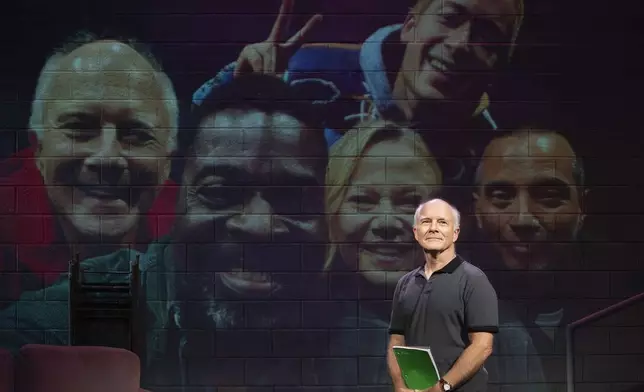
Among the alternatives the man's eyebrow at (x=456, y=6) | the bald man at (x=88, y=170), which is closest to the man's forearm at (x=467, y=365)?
the bald man at (x=88, y=170)

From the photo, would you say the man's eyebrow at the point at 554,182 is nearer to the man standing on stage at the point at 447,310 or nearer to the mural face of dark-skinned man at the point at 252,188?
the mural face of dark-skinned man at the point at 252,188

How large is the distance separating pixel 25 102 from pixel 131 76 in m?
0.77

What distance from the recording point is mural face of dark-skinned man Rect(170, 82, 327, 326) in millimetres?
6496

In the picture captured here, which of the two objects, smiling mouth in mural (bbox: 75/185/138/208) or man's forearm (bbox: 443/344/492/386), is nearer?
man's forearm (bbox: 443/344/492/386)

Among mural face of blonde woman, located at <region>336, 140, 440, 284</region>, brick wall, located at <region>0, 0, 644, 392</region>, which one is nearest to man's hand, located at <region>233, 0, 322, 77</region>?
brick wall, located at <region>0, 0, 644, 392</region>

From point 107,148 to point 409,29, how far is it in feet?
7.54

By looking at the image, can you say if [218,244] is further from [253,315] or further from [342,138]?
[342,138]

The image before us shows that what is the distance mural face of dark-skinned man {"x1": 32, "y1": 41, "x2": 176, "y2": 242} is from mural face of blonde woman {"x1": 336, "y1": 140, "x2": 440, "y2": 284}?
136 cm

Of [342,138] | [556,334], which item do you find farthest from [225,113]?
[556,334]

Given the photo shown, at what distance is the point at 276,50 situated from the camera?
650cm

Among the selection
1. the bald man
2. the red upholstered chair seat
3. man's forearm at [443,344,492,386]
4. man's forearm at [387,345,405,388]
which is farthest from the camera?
the bald man

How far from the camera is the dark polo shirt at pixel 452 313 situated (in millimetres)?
3934

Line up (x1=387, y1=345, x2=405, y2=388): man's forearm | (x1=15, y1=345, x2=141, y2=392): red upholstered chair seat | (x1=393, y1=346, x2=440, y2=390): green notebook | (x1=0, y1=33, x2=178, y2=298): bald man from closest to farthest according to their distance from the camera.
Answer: (x1=393, y1=346, x2=440, y2=390): green notebook
(x1=387, y1=345, x2=405, y2=388): man's forearm
(x1=15, y1=345, x2=141, y2=392): red upholstered chair seat
(x1=0, y1=33, x2=178, y2=298): bald man

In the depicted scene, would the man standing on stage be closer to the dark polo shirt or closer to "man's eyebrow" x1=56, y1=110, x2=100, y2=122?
the dark polo shirt
